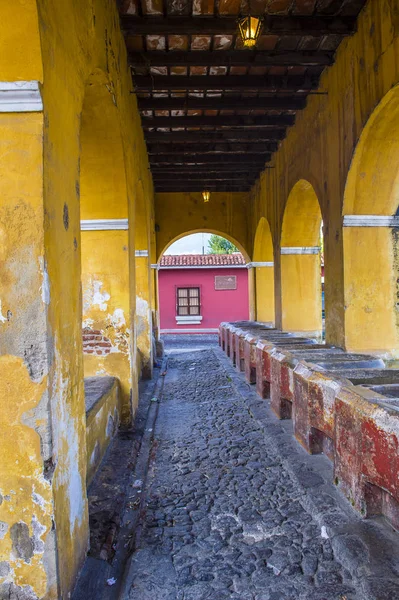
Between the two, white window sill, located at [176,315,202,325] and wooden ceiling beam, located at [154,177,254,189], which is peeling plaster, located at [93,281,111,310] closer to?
wooden ceiling beam, located at [154,177,254,189]

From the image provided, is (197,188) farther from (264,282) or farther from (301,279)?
(301,279)

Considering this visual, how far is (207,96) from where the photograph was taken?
6074 mm

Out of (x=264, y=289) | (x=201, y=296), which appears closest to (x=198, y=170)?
(x=264, y=289)

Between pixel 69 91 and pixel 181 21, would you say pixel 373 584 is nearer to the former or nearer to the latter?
pixel 69 91

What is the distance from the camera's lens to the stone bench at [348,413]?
96.8 inches

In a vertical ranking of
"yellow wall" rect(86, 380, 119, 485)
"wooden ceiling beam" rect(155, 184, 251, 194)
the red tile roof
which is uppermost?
"wooden ceiling beam" rect(155, 184, 251, 194)

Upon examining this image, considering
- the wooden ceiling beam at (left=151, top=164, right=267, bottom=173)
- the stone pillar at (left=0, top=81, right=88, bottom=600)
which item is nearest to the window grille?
the wooden ceiling beam at (left=151, top=164, right=267, bottom=173)

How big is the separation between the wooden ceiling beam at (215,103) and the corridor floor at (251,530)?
4.18 meters

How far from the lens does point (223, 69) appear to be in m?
5.39

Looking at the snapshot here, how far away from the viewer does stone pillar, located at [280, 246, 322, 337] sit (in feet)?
26.0

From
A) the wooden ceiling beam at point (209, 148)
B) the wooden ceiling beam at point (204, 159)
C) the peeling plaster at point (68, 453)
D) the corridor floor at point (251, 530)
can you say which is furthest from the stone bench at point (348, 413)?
the wooden ceiling beam at point (204, 159)

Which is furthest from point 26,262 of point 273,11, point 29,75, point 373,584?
point 273,11

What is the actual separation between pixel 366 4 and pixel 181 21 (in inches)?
68.1

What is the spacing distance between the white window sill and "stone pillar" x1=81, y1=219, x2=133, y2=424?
13.2 meters
